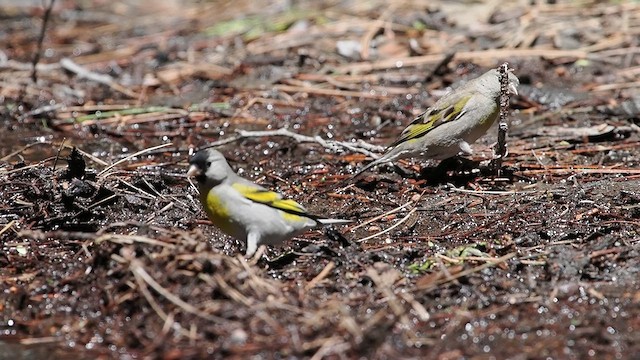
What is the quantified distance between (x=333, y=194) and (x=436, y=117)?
1152 millimetres

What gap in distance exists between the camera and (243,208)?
5375 mm

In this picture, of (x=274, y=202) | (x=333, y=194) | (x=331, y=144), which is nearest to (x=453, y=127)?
(x=331, y=144)

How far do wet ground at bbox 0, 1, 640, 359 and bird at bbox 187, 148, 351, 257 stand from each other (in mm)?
225

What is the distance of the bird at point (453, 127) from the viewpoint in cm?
709

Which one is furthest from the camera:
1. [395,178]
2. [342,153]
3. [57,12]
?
[57,12]

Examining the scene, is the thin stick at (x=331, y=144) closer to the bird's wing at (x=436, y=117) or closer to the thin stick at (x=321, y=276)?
the bird's wing at (x=436, y=117)

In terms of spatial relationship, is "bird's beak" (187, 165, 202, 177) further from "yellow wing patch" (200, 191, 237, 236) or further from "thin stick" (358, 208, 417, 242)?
"thin stick" (358, 208, 417, 242)

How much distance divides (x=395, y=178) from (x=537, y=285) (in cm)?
242

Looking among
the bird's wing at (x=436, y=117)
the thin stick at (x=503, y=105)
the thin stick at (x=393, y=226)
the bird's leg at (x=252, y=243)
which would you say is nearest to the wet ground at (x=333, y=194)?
the thin stick at (x=393, y=226)

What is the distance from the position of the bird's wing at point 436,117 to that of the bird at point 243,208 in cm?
186

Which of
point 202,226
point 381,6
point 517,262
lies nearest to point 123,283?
point 202,226

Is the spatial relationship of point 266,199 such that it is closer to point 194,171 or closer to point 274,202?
point 274,202

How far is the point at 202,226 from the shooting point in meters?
6.17

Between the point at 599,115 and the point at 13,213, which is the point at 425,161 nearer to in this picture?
the point at 599,115
